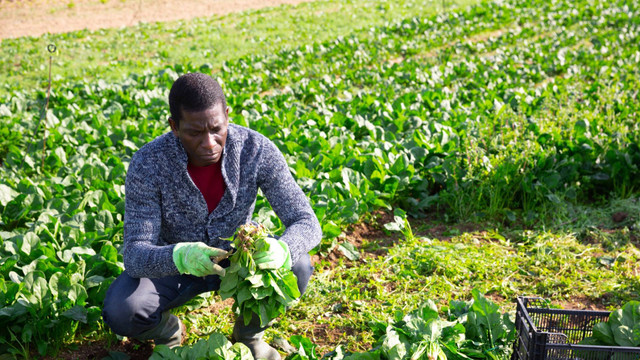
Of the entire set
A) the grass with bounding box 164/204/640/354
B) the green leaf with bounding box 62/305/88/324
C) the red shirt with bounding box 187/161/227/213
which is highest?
the red shirt with bounding box 187/161/227/213

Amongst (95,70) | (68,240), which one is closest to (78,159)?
(68,240)

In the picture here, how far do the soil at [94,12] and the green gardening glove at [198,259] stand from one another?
14349 mm

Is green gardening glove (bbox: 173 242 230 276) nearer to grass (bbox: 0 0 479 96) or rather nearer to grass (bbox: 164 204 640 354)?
grass (bbox: 164 204 640 354)

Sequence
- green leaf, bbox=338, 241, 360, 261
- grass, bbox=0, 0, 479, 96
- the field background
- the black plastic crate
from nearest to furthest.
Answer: the black plastic crate → the field background → green leaf, bbox=338, 241, 360, 261 → grass, bbox=0, 0, 479, 96

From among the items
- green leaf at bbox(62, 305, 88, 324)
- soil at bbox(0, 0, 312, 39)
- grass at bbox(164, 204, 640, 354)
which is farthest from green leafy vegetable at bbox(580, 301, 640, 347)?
soil at bbox(0, 0, 312, 39)

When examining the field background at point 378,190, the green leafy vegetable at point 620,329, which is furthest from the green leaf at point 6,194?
the green leafy vegetable at point 620,329

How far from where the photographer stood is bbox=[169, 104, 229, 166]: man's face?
2.51m

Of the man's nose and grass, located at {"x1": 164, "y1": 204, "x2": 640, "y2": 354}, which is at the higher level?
the man's nose

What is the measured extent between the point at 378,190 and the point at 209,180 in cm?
208

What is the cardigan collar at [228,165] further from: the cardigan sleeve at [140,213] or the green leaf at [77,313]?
the green leaf at [77,313]

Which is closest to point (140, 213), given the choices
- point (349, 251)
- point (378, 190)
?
point (349, 251)

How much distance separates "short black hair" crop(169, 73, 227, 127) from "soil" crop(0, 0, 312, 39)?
1408 centimetres

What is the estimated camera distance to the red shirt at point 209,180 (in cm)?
276

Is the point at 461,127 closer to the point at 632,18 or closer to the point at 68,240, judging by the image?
the point at 68,240
